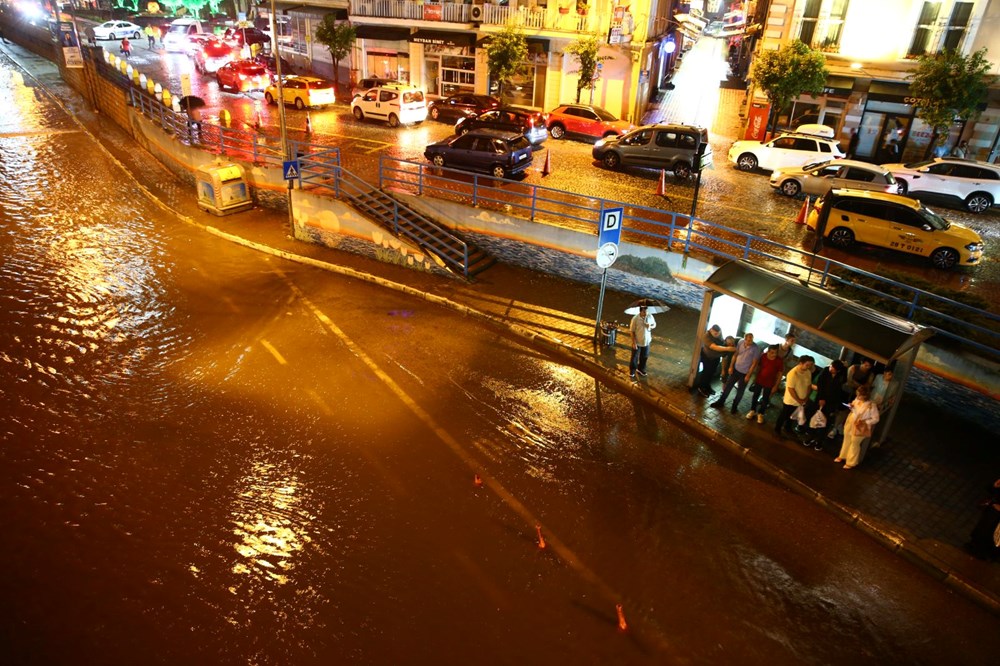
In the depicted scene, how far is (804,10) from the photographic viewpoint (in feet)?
85.7

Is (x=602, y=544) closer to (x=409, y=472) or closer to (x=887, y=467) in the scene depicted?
(x=409, y=472)

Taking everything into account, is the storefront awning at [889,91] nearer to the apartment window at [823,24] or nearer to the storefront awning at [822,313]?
the apartment window at [823,24]

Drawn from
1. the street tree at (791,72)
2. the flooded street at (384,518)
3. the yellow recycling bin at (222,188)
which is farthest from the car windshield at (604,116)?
the flooded street at (384,518)

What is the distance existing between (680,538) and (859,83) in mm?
25252

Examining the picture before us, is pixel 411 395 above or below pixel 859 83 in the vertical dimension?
below

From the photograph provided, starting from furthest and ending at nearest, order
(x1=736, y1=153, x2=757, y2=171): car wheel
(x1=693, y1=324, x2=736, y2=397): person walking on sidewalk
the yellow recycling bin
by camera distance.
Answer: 1. (x1=736, y1=153, x2=757, y2=171): car wheel
2. the yellow recycling bin
3. (x1=693, y1=324, x2=736, y2=397): person walking on sidewalk

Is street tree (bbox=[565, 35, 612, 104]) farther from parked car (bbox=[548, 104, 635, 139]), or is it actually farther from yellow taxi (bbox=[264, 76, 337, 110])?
yellow taxi (bbox=[264, 76, 337, 110])

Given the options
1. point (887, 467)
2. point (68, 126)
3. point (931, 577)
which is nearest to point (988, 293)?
point (887, 467)

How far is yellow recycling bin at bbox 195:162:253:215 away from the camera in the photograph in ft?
65.2

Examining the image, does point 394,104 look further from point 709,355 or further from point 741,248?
point 709,355

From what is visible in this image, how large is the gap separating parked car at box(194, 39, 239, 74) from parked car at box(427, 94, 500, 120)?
18.4 metres

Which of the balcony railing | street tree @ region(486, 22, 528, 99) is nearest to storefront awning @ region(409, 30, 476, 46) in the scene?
the balcony railing

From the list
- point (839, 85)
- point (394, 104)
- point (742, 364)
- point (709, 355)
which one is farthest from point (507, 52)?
point (742, 364)

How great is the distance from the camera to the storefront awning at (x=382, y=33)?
35656 millimetres
